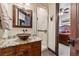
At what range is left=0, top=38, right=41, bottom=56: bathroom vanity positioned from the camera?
1.65m

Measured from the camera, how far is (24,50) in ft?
5.55

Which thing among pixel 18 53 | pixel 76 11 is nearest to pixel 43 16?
pixel 76 11

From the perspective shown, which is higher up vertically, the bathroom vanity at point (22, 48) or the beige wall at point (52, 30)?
the beige wall at point (52, 30)

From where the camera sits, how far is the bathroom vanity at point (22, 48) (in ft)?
5.41

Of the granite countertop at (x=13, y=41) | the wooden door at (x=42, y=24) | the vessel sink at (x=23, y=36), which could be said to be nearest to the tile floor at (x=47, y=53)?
the wooden door at (x=42, y=24)

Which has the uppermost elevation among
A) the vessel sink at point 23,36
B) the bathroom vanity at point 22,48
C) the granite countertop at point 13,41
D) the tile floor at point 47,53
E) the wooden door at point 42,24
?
the wooden door at point 42,24

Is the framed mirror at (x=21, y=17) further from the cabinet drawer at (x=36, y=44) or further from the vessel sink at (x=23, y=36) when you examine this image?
the cabinet drawer at (x=36, y=44)

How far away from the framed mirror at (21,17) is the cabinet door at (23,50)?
0.78 ft

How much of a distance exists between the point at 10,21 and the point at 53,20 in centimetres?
50

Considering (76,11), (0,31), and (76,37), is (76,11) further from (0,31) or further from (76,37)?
(0,31)

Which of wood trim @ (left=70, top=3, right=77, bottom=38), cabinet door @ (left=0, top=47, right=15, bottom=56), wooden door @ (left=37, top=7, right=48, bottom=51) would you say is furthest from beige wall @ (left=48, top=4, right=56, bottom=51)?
cabinet door @ (left=0, top=47, right=15, bottom=56)

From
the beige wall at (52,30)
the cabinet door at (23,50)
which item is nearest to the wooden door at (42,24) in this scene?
the beige wall at (52,30)

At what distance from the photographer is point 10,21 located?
1.67 meters

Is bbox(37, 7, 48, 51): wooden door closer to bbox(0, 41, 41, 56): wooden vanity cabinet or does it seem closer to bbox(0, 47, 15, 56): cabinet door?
bbox(0, 41, 41, 56): wooden vanity cabinet
